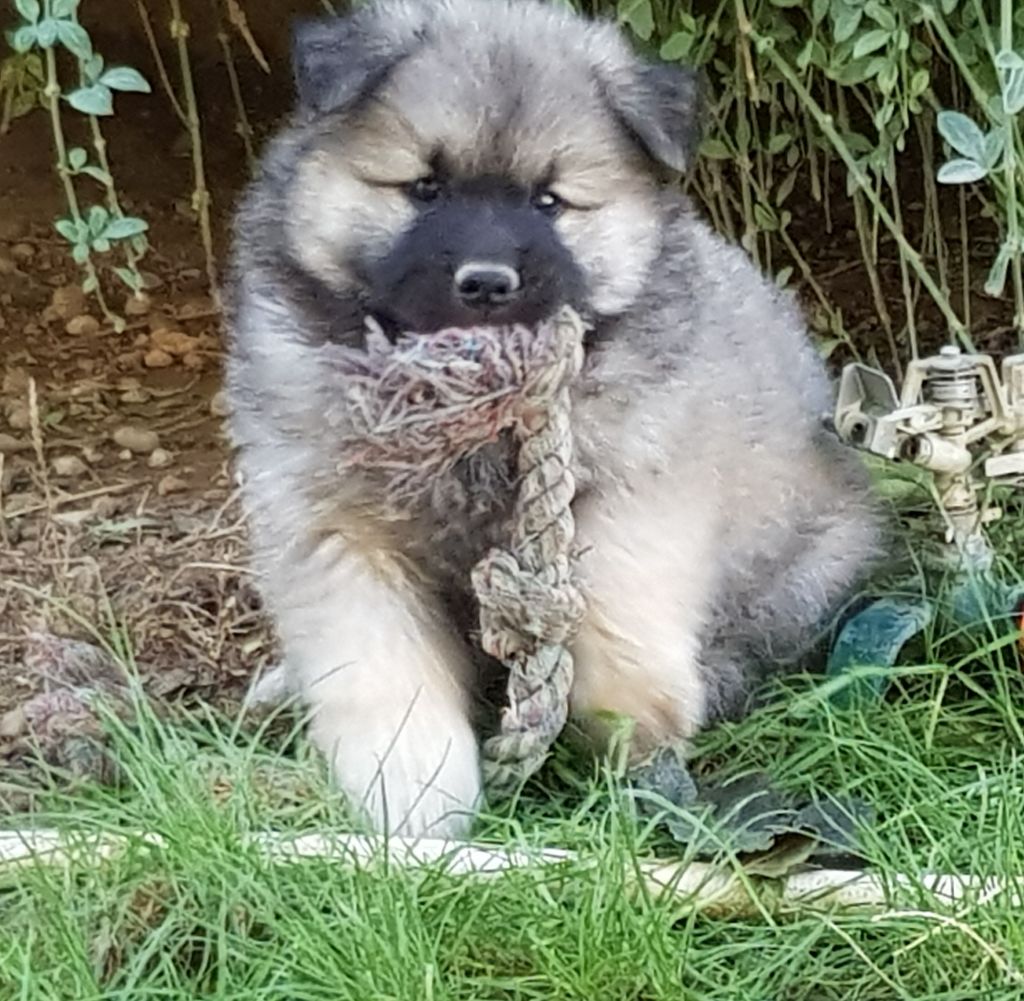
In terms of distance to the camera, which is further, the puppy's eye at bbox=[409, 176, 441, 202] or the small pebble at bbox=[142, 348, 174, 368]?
the small pebble at bbox=[142, 348, 174, 368]

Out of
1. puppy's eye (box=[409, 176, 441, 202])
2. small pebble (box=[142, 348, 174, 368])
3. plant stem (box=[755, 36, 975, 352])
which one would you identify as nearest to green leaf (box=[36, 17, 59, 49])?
puppy's eye (box=[409, 176, 441, 202])

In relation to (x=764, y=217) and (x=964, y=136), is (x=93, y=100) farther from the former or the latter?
(x=764, y=217)

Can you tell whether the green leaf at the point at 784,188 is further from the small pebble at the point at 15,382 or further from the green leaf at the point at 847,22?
the small pebble at the point at 15,382

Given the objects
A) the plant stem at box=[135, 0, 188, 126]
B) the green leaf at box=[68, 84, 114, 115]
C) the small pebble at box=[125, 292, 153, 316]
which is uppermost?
the green leaf at box=[68, 84, 114, 115]

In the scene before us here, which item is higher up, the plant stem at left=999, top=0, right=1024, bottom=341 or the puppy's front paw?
the plant stem at left=999, top=0, right=1024, bottom=341

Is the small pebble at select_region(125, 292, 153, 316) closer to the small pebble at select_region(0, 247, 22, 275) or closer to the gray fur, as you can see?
the small pebble at select_region(0, 247, 22, 275)

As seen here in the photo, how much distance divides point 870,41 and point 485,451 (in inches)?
36.8

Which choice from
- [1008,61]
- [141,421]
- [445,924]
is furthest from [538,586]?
[141,421]

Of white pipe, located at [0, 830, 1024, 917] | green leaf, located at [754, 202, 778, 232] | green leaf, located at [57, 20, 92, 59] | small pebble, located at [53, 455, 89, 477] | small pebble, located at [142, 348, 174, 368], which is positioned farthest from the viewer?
small pebble, located at [142, 348, 174, 368]

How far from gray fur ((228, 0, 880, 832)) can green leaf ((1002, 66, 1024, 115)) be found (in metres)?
0.49

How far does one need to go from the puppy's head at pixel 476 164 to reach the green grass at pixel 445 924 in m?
0.61

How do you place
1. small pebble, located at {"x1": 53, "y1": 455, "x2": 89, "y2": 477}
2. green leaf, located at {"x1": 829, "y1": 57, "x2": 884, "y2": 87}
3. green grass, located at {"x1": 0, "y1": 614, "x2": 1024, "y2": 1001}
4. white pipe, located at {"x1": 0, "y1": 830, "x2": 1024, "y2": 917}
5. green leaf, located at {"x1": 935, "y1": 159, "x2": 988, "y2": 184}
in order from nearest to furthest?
1. green grass, located at {"x1": 0, "y1": 614, "x2": 1024, "y2": 1001}
2. white pipe, located at {"x1": 0, "y1": 830, "x2": 1024, "y2": 917}
3. green leaf, located at {"x1": 935, "y1": 159, "x2": 988, "y2": 184}
4. green leaf, located at {"x1": 829, "y1": 57, "x2": 884, "y2": 87}
5. small pebble, located at {"x1": 53, "y1": 455, "x2": 89, "y2": 477}

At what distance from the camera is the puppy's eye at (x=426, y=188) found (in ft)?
6.84

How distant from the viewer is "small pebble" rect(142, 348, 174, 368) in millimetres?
3850
